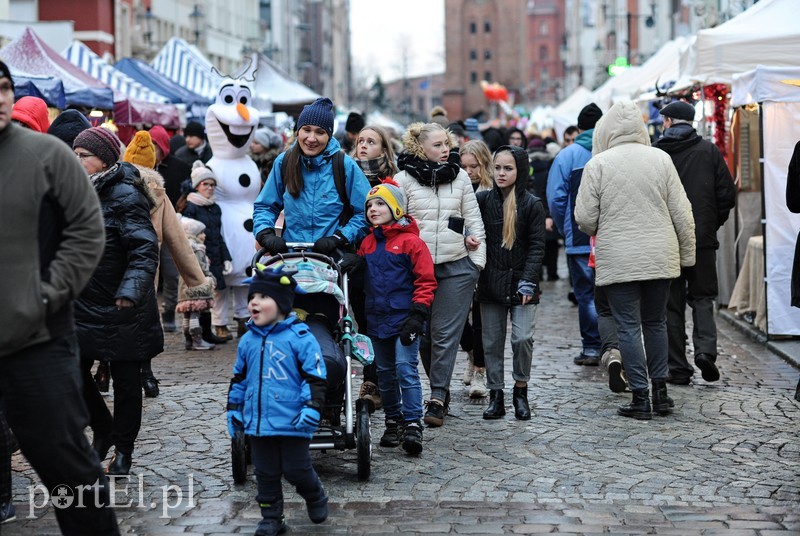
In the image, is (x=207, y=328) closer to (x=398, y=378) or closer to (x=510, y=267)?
(x=510, y=267)

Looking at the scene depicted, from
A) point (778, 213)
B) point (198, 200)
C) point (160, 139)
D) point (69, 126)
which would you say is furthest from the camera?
point (160, 139)

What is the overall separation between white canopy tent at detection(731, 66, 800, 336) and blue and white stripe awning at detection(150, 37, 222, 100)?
17.4 meters

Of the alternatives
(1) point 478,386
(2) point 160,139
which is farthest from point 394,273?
(2) point 160,139

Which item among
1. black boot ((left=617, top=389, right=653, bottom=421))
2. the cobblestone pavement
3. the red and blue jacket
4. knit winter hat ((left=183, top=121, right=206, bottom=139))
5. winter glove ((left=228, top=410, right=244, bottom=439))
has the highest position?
knit winter hat ((left=183, top=121, right=206, bottom=139))

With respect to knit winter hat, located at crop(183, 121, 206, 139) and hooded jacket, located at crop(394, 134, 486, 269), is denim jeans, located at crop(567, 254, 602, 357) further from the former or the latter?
knit winter hat, located at crop(183, 121, 206, 139)

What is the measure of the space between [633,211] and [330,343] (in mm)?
2711

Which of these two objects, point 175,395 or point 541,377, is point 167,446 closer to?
point 175,395

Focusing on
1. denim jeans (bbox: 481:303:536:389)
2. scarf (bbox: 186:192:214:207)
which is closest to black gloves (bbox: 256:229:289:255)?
denim jeans (bbox: 481:303:536:389)

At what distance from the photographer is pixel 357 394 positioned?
9.36 m

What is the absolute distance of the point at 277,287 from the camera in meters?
5.74

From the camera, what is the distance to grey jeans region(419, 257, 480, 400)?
812 cm

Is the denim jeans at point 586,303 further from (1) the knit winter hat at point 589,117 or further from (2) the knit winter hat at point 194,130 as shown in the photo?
(2) the knit winter hat at point 194,130

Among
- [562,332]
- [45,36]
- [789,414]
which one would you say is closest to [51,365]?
[789,414]

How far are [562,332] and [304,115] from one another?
20.4 feet
